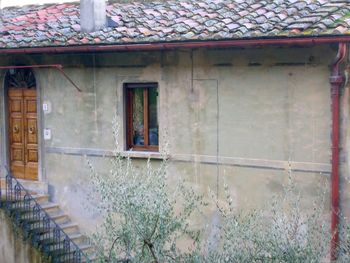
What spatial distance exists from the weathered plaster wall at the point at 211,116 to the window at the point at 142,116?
180 millimetres

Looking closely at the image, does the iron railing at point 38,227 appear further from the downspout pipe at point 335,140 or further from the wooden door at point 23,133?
the downspout pipe at point 335,140

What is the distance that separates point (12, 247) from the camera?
40.2ft

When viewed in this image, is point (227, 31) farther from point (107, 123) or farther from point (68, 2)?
point (68, 2)

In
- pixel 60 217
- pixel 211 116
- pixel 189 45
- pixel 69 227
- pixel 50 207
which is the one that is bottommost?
pixel 69 227

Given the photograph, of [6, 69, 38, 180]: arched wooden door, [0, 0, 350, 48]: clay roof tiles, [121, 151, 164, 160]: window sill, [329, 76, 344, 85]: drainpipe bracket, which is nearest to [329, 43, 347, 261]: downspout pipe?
[329, 76, 344, 85]: drainpipe bracket

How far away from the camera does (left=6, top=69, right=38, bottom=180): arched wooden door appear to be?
1374 centimetres

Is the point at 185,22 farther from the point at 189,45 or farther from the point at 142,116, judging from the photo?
the point at 142,116

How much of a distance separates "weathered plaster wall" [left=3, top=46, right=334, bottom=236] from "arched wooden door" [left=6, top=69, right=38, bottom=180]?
1.65 ft

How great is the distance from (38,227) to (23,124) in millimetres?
2573

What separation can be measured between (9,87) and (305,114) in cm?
708

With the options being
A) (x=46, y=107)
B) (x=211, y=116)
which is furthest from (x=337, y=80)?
(x=46, y=107)

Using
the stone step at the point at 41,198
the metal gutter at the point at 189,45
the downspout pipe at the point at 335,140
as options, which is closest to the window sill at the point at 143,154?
the metal gutter at the point at 189,45

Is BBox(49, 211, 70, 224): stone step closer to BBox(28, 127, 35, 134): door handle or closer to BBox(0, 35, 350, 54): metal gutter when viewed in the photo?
BBox(28, 127, 35, 134): door handle

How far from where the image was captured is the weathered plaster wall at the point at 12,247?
12.1 meters
